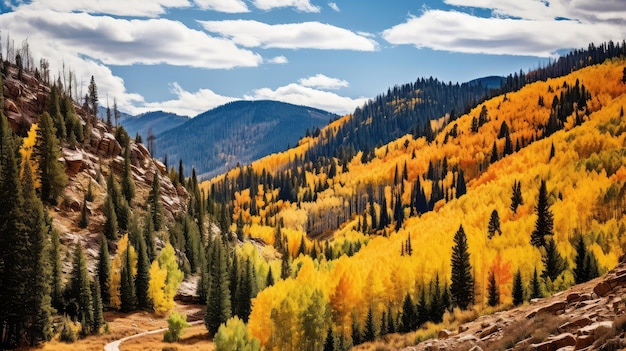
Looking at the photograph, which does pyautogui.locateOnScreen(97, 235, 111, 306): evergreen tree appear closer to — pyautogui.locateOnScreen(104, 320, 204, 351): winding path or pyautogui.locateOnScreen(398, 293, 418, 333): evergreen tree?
pyautogui.locateOnScreen(104, 320, 204, 351): winding path

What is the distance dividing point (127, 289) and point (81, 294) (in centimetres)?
1647

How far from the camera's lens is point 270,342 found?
301 feet

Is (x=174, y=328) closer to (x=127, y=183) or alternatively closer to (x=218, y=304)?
(x=218, y=304)

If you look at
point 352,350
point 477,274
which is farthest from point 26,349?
point 477,274

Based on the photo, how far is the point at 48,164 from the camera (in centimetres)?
12344

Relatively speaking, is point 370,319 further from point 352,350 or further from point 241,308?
point 241,308

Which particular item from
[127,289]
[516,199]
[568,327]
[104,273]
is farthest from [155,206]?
[568,327]

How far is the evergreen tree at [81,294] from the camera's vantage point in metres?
93.6

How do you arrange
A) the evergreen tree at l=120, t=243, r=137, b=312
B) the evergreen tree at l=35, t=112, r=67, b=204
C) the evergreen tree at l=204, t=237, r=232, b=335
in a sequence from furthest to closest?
the evergreen tree at l=35, t=112, r=67, b=204 → the evergreen tree at l=120, t=243, r=137, b=312 → the evergreen tree at l=204, t=237, r=232, b=335

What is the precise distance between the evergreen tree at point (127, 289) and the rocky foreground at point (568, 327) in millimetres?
73256

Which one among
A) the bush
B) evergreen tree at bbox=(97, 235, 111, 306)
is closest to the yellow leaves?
evergreen tree at bbox=(97, 235, 111, 306)

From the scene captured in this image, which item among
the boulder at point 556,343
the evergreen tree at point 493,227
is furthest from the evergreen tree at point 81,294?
the evergreen tree at point 493,227

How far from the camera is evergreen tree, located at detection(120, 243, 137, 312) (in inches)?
4387

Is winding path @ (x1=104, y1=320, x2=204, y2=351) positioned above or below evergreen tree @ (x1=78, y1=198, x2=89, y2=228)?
below
